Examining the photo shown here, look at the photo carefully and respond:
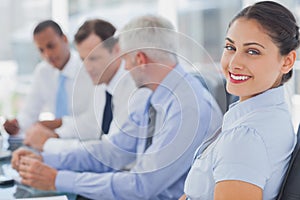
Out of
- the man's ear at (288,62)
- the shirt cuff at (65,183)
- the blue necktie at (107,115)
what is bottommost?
the shirt cuff at (65,183)

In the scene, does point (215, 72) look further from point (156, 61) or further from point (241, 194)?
point (241, 194)

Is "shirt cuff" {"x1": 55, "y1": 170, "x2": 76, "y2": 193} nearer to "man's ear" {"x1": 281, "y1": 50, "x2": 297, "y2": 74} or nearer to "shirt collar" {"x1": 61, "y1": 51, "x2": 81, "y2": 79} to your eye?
"man's ear" {"x1": 281, "y1": 50, "x2": 297, "y2": 74}

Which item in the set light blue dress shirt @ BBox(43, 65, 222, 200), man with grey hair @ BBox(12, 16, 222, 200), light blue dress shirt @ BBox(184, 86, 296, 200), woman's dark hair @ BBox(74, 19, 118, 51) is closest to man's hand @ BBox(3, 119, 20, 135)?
woman's dark hair @ BBox(74, 19, 118, 51)

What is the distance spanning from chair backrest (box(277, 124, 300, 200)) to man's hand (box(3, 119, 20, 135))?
1.64 meters

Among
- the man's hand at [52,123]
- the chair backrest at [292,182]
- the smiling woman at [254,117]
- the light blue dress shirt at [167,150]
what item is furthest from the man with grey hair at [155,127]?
the man's hand at [52,123]

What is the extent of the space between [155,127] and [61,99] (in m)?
1.24

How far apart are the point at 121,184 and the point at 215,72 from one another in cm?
55

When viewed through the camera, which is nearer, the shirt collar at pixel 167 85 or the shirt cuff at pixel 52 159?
the shirt collar at pixel 167 85

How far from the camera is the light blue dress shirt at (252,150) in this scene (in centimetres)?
112

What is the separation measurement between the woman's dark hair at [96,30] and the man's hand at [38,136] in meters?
0.41

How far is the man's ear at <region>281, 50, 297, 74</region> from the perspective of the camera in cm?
122

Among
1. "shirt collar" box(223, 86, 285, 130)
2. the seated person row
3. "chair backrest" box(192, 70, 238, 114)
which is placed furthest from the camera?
the seated person row

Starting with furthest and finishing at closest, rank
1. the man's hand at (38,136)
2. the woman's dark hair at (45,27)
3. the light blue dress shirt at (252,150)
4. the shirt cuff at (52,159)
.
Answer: the woman's dark hair at (45,27)
the man's hand at (38,136)
the shirt cuff at (52,159)
the light blue dress shirt at (252,150)

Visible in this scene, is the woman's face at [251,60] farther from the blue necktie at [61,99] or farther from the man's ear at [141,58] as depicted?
the blue necktie at [61,99]
